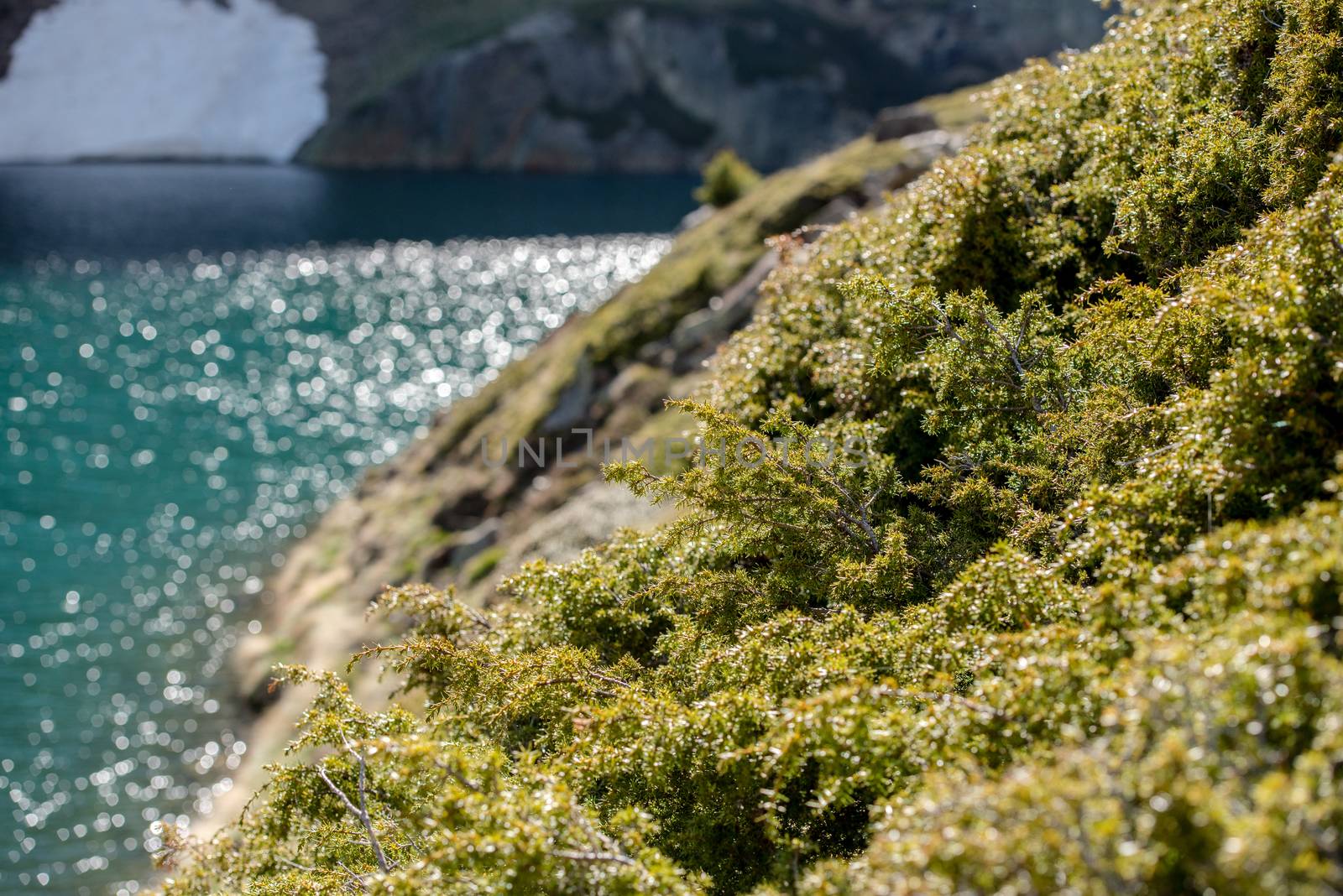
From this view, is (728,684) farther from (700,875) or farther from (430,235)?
(430,235)

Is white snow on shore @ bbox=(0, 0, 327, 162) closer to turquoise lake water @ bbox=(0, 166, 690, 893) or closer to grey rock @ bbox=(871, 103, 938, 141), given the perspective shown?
turquoise lake water @ bbox=(0, 166, 690, 893)

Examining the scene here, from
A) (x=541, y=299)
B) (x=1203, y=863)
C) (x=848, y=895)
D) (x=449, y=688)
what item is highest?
(x=1203, y=863)

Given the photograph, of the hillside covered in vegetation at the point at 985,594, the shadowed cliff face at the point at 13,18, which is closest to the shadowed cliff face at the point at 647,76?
the shadowed cliff face at the point at 13,18

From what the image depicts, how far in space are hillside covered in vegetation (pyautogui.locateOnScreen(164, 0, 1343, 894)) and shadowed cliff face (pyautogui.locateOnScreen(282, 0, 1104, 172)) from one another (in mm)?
95865

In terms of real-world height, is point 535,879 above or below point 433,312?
above

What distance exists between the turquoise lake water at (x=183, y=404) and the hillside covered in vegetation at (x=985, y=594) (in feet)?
37.8

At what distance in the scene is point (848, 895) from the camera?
6621 mm

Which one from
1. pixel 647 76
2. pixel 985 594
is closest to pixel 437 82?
pixel 647 76

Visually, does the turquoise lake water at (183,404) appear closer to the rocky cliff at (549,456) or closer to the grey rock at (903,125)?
the rocky cliff at (549,456)

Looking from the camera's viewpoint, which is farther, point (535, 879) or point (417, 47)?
point (417, 47)

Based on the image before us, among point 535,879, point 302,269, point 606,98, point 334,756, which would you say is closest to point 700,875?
point 535,879

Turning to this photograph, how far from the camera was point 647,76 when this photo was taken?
114188 millimetres

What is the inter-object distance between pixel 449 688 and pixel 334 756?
1361mm

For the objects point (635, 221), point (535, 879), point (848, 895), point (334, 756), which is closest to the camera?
point (848, 895)
